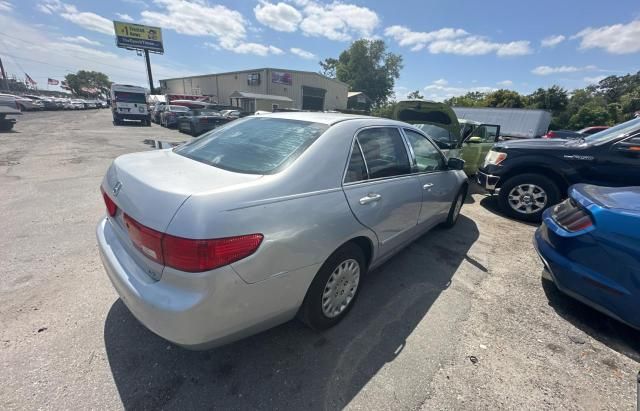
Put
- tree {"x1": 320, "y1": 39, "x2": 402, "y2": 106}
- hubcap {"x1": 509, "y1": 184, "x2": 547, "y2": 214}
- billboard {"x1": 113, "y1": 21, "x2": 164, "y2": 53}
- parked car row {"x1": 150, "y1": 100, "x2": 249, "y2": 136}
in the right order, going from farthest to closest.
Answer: tree {"x1": 320, "y1": 39, "x2": 402, "y2": 106} < billboard {"x1": 113, "y1": 21, "x2": 164, "y2": 53} < parked car row {"x1": 150, "y1": 100, "x2": 249, "y2": 136} < hubcap {"x1": 509, "y1": 184, "x2": 547, "y2": 214}

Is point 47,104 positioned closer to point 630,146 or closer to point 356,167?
point 356,167

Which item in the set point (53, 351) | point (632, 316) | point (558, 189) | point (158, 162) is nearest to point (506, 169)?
point (558, 189)

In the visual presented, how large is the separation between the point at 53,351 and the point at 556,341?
3.86 meters

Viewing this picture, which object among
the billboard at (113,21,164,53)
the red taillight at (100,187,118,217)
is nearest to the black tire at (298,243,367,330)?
the red taillight at (100,187,118,217)

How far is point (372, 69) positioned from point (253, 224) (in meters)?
63.4

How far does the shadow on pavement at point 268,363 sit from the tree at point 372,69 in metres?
61.0

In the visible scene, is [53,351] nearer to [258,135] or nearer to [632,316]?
[258,135]

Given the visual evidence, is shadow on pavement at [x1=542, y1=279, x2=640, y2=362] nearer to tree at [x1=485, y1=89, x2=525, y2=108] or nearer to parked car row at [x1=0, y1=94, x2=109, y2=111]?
parked car row at [x1=0, y1=94, x2=109, y2=111]

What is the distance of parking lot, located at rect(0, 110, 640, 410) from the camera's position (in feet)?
5.87

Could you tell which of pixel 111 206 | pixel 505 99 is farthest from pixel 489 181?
pixel 505 99

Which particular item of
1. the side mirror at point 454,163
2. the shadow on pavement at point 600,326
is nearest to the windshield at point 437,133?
the side mirror at point 454,163

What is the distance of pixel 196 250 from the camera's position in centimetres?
141

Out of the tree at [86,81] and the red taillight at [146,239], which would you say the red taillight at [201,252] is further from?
the tree at [86,81]

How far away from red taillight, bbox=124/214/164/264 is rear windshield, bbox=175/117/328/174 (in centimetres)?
64
